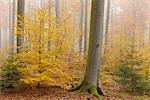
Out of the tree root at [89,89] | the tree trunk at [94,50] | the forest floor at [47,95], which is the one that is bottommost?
the forest floor at [47,95]

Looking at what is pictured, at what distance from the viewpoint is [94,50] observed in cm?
1141

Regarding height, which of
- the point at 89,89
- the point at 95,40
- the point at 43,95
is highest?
the point at 95,40

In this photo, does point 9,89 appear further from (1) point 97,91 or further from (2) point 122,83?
(2) point 122,83

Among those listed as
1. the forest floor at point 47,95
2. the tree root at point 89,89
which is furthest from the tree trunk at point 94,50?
the forest floor at point 47,95

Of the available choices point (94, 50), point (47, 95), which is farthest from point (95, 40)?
point (47, 95)

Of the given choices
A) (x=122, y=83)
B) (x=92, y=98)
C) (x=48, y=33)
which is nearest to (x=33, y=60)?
(x=48, y=33)

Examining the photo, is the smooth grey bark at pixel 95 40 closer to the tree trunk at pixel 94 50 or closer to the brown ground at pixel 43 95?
the tree trunk at pixel 94 50

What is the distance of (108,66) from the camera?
1719cm

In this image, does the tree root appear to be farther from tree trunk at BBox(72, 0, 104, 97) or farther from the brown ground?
the brown ground

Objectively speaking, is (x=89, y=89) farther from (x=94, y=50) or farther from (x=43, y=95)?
(x=43, y=95)

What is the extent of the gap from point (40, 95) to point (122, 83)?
4.68 m

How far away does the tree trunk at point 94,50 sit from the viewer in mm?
11281

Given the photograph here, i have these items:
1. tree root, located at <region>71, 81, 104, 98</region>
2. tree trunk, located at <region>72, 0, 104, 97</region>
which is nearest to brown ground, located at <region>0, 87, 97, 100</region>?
tree root, located at <region>71, 81, 104, 98</region>

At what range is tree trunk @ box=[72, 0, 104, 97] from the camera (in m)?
11.3
